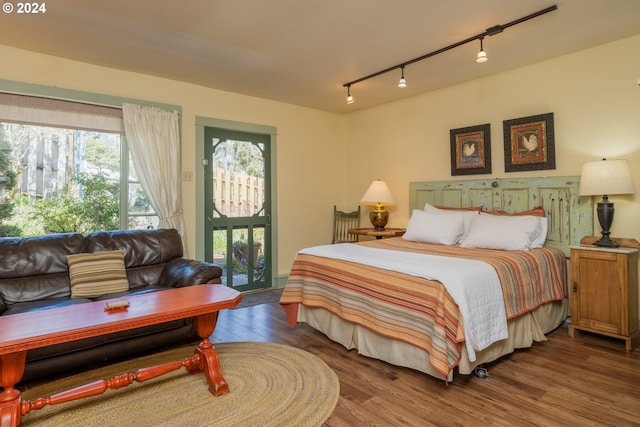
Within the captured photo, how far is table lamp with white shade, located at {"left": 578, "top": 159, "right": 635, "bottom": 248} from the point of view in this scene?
2906 mm

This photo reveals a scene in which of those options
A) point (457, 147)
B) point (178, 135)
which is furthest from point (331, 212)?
point (178, 135)

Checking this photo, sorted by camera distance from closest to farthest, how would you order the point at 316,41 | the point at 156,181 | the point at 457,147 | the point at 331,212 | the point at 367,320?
1. the point at 367,320
2. the point at 316,41
3. the point at 156,181
4. the point at 457,147
5. the point at 331,212

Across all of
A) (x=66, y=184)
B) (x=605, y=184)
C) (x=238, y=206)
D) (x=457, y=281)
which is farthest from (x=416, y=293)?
(x=66, y=184)

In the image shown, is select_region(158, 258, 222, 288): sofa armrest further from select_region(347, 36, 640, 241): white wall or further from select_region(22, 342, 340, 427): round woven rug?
select_region(347, 36, 640, 241): white wall

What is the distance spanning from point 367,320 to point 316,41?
7.48 feet

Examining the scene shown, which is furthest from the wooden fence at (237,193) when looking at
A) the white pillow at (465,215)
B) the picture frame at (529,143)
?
the picture frame at (529,143)

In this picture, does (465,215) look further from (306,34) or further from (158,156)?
(158,156)

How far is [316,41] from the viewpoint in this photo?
3.07 meters

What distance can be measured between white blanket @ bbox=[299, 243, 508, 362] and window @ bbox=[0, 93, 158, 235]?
8.73ft

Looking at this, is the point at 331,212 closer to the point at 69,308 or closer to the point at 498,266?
the point at 498,266

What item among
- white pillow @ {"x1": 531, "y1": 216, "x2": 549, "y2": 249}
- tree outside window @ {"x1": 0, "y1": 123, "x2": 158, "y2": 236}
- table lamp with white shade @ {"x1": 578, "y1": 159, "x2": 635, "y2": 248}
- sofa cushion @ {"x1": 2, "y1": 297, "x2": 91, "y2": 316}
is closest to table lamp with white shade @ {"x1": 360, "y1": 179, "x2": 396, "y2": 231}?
white pillow @ {"x1": 531, "y1": 216, "x2": 549, "y2": 249}

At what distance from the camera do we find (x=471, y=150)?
4.13m

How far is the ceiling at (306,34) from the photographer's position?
100 inches

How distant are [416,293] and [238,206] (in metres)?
2.90
